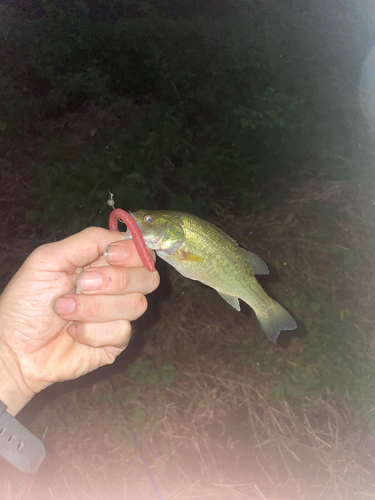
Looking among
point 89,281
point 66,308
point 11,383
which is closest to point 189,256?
point 89,281

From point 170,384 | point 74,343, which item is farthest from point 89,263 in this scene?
point 170,384

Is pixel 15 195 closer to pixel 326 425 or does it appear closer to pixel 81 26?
pixel 81 26

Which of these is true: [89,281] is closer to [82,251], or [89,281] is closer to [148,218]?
[82,251]

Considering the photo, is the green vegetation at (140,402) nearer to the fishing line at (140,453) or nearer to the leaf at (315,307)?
the fishing line at (140,453)

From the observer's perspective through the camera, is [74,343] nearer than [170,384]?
Yes

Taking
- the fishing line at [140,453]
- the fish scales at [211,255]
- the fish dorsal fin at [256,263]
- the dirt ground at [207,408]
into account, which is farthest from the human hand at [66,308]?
the dirt ground at [207,408]

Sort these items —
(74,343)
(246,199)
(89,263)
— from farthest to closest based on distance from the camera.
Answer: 1. (246,199)
2. (74,343)
3. (89,263)
